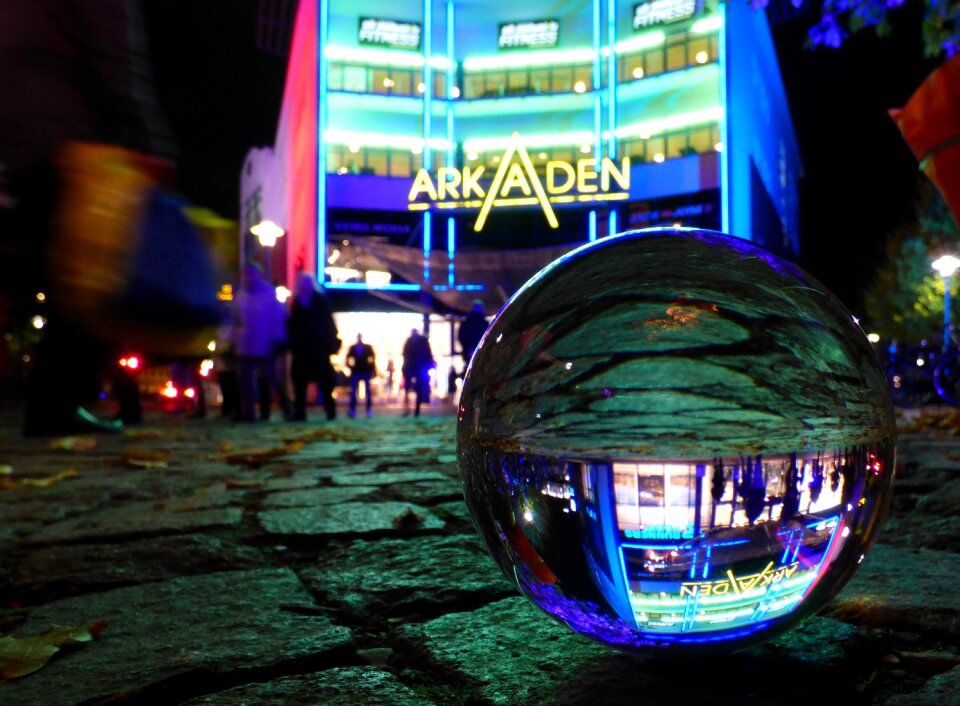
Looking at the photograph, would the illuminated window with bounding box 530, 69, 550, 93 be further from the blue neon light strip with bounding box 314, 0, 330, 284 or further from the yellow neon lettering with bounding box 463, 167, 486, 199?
the blue neon light strip with bounding box 314, 0, 330, 284

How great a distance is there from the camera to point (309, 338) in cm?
942

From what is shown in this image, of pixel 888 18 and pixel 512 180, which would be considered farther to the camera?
pixel 512 180

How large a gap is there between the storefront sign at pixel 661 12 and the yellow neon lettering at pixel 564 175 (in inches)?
303

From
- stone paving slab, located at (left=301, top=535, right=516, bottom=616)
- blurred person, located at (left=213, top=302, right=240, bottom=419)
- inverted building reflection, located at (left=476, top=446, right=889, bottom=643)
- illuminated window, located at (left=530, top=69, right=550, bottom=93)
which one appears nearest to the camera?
inverted building reflection, located at (left=476, top=446, right=889, bottom=643)

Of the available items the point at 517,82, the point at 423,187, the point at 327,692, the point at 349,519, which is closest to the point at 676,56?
the point at 517,82

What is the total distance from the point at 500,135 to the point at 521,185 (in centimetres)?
551

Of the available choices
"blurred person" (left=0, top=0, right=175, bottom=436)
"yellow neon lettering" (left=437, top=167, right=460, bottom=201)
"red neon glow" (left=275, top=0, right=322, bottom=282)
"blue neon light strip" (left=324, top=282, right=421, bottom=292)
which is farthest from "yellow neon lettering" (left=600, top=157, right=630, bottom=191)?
"blurred person" (left=0, top=0, right=175, bottom=436)

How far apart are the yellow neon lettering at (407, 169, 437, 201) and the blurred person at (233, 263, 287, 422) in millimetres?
19576

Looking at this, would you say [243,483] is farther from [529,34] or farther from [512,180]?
[529,34]

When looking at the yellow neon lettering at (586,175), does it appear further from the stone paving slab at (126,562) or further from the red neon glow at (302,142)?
the stone paving slab at (126,562)

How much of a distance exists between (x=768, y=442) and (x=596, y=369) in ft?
0.86

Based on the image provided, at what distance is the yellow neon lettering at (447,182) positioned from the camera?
27672 millimetres

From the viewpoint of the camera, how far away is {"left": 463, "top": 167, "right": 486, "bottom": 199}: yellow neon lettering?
2756cm

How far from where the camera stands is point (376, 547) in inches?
83.0
